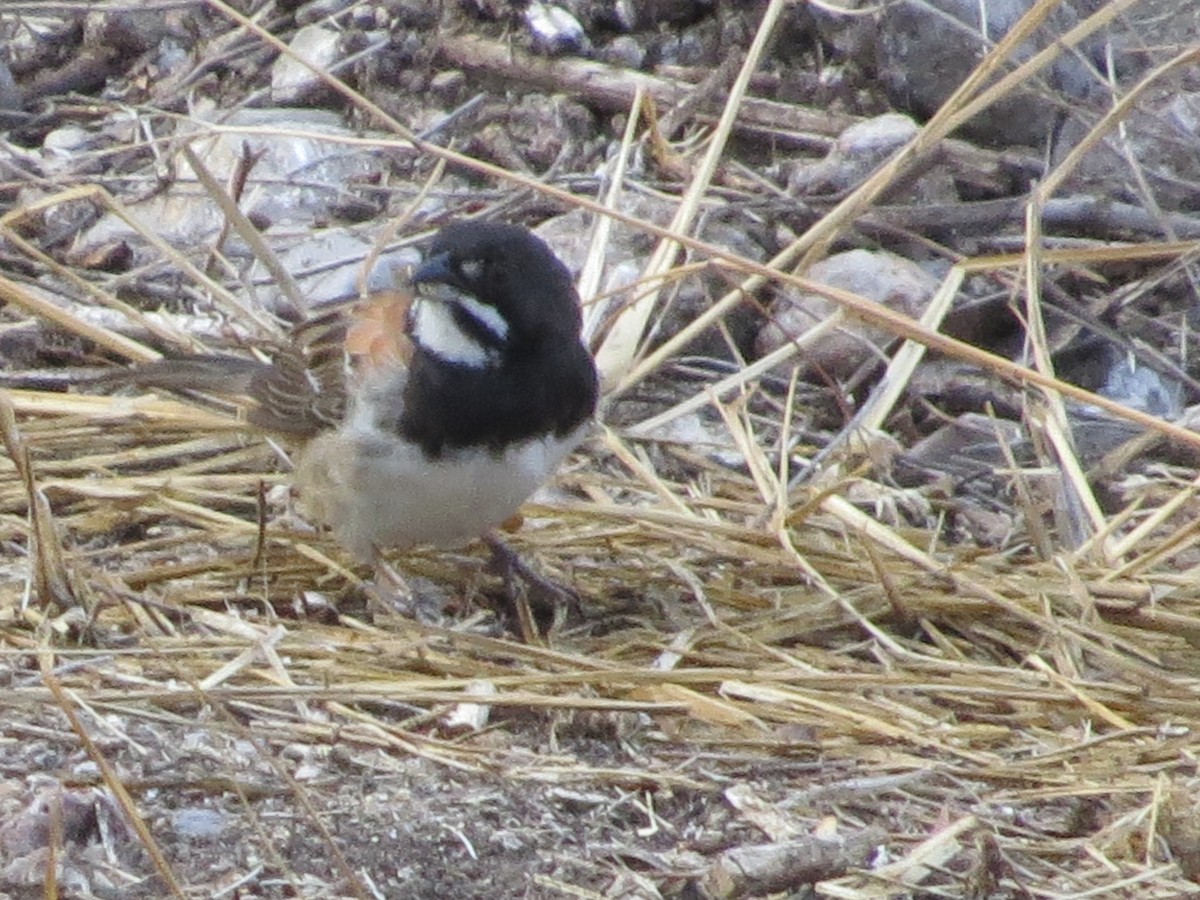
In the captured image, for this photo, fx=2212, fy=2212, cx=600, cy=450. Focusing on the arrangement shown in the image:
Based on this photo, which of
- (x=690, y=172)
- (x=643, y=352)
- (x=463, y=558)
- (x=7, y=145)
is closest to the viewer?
(x=463, y=558)

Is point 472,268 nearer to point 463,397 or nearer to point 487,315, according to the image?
point 487,315

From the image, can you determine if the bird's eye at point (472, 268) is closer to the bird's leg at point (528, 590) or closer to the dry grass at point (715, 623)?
the dry grass at point (715, 623)

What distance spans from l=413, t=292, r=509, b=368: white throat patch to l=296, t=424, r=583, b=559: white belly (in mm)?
197

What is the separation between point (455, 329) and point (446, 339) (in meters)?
0.03

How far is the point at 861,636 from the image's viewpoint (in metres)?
4.65

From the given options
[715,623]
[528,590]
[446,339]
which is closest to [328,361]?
[446,339]

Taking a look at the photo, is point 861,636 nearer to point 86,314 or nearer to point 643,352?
point 643,352

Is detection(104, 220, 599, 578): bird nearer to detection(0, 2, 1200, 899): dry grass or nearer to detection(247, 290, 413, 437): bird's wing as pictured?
detection(247, 290, 413, 437): bird's wing

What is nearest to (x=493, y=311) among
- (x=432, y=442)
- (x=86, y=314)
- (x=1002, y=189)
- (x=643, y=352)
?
(x=432, y=442)

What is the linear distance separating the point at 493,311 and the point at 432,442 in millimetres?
296

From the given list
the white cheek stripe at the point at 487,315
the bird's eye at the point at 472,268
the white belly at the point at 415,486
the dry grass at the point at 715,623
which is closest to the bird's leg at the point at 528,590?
the dry grass at the point at 715,623

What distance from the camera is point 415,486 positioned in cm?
456

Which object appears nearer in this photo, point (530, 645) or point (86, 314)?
point (530, 645)

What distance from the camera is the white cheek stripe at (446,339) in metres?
4.51
